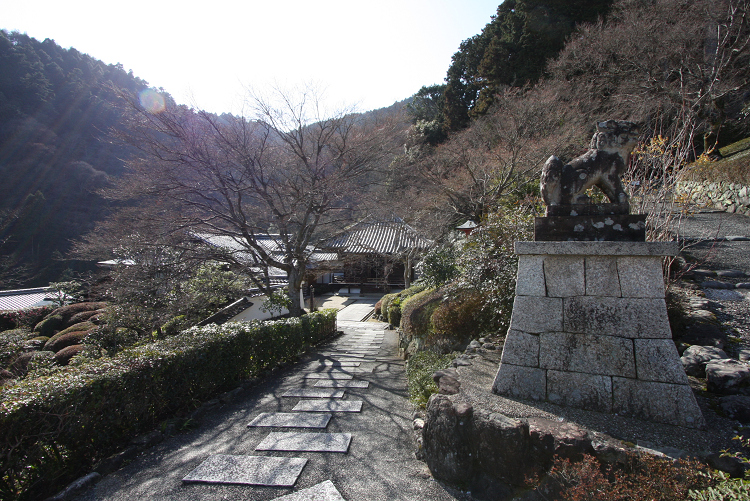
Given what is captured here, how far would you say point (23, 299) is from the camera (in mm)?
19375

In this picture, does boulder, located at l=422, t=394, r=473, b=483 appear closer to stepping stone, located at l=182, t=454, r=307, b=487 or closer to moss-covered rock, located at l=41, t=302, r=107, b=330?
stepping stone, located at l=182, t=454, r=307, b=487

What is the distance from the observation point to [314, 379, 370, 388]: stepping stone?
5.97 meters

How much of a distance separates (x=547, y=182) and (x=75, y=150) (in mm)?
45861

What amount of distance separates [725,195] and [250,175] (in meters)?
14.0

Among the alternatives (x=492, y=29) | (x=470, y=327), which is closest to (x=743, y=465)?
(x=470, y=327)

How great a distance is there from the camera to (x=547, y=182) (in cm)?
349

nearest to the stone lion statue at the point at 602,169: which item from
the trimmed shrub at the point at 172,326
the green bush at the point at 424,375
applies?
the green bush at the point at 424,375

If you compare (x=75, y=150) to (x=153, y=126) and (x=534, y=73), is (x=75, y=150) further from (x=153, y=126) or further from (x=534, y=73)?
(x=534, y=73)

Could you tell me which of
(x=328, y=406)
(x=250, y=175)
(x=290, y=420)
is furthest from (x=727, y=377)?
(x=250, y=175)

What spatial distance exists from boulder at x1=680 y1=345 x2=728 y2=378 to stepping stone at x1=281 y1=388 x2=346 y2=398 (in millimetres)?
4228

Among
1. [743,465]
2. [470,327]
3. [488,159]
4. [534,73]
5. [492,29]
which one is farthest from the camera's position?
[492,29]

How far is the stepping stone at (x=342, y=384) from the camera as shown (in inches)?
235

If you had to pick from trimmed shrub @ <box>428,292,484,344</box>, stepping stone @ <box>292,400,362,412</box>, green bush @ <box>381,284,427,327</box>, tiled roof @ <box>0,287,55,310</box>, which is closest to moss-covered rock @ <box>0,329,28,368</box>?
stepping stone @ <box>292,400,362,412</box>

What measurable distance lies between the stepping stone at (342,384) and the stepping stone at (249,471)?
253 cm
